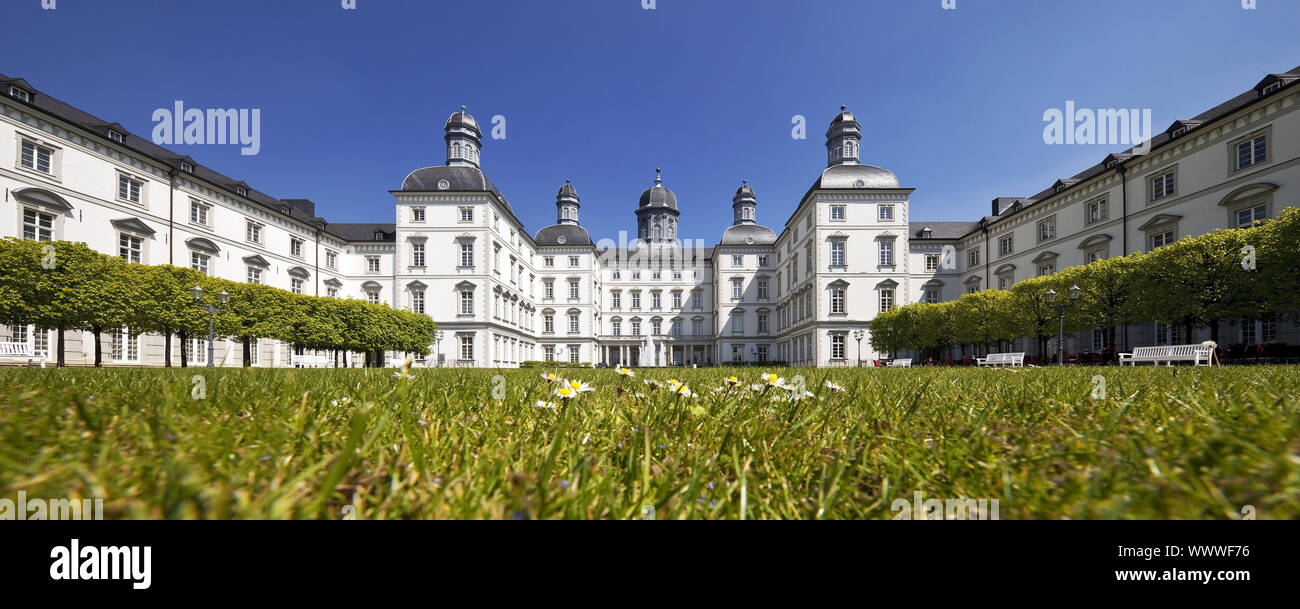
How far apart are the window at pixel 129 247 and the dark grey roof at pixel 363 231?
2024 cm

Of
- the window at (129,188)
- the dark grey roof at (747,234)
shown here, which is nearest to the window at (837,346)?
the dark grey roof at (747,234)

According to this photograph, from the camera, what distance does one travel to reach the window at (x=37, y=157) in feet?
75.3

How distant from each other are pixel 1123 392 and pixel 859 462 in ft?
9.50

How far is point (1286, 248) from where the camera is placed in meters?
17.8

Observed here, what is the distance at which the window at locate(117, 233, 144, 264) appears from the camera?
88.1 feet

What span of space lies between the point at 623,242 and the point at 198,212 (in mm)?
48390

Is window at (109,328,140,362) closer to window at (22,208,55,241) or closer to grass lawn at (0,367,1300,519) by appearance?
window at (22,208,55,241)

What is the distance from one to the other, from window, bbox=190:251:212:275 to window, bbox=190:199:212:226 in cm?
245

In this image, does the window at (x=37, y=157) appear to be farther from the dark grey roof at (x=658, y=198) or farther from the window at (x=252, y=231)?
the dark grey roof at (x=658, y=198)

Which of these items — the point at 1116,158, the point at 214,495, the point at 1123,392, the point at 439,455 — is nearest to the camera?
the point at 214,495

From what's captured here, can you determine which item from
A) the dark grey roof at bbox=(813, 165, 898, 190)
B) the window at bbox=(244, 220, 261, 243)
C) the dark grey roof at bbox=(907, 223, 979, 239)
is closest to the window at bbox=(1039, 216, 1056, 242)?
the dark grey roof at bbox=(907, 223, 979, 239)
